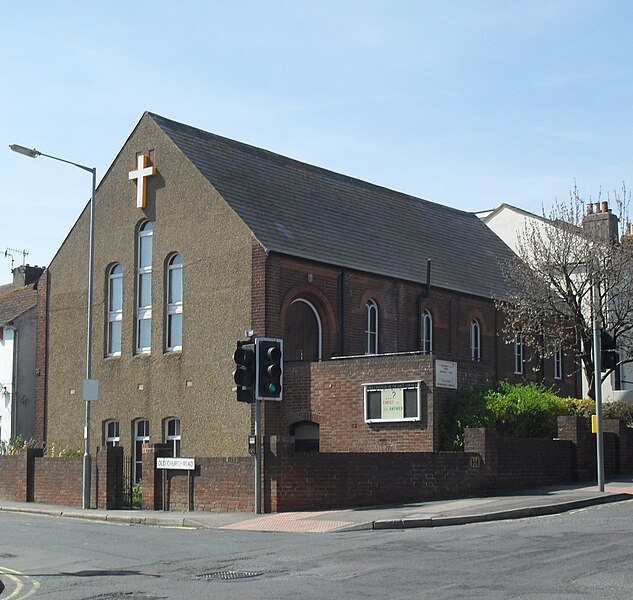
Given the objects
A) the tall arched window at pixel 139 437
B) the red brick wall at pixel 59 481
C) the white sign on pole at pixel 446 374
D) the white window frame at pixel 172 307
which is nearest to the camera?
the white sign on pole at pixel 446 374

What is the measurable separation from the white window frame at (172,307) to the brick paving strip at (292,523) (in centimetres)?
1259

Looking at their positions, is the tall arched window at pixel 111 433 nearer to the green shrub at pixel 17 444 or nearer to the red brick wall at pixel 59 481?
the green shrub at pixel 17 444

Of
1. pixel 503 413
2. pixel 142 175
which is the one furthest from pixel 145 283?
pixel 503 413

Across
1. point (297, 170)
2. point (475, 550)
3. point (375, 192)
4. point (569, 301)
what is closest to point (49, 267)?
point (297, 170)

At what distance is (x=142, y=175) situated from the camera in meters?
34.4

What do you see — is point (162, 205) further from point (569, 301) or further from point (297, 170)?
point (569, 301)

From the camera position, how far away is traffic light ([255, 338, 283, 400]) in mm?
21266

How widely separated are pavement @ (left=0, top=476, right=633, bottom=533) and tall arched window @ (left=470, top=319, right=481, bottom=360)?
13757 millimetres

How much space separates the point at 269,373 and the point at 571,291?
18057 mm

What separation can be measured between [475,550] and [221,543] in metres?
4.58

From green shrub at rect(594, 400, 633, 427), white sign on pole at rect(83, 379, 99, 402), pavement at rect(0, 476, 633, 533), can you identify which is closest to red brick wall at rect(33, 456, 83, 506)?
white sign on pole at rect(83, 379, 99, 402)

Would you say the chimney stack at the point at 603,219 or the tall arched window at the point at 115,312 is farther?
the chimney stack at the point at 603,219

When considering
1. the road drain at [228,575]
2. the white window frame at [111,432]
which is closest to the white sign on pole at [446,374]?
the white window frame at [111,432]

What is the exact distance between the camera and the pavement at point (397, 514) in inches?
750
